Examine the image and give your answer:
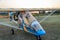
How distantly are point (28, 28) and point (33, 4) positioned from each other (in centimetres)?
79

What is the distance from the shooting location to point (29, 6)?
2475 mm

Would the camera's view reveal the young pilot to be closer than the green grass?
Yes

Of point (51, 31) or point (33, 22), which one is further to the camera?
point (51, 31)

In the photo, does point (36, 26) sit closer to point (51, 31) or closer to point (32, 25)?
point (32, 25)

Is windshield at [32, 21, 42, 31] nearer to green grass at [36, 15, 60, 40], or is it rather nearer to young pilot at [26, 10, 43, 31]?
young pilot at [26, 10, 43, 31]

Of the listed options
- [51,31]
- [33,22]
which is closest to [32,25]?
[33,22]

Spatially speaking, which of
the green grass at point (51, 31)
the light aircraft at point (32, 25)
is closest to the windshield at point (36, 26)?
the light aircraft at point (32, 25)

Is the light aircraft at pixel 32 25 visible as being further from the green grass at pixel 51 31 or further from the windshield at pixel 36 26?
the green grass at pixel 51 31

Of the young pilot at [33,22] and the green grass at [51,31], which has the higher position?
the young pilot at [33,22]

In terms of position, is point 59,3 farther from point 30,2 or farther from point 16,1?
point 16,1

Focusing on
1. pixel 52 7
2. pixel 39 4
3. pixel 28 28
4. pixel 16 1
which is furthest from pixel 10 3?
pixel 28 28

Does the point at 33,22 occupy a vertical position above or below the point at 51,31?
above

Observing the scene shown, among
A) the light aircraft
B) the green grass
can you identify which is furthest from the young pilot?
the green grass

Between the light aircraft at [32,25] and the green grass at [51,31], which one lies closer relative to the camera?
the light aircraft at [32,25]
